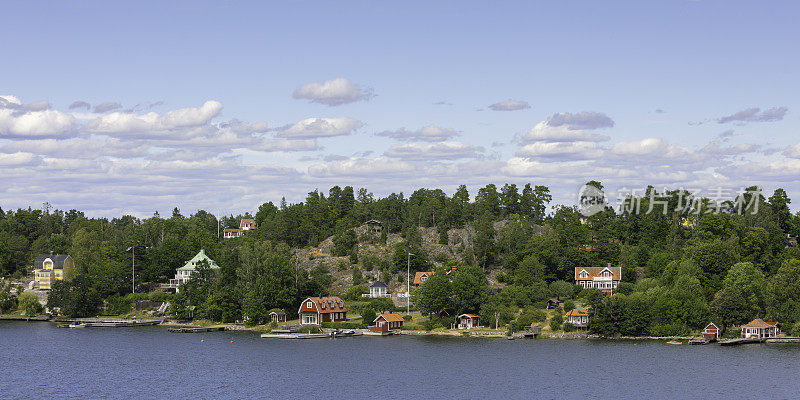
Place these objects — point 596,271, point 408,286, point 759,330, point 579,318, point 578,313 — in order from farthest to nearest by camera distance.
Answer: point 596,271 < point 408,286 < point 579,318 < point 578,313 < point 759,330

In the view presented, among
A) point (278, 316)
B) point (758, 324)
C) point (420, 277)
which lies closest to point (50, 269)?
point (278, 316)

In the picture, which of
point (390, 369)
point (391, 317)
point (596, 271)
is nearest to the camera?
point (390, 369)

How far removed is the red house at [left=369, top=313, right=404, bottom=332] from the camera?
10669cm

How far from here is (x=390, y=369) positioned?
77.2 meters

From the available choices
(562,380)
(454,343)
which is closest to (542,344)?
(454,343)

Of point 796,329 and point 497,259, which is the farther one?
point 497,259

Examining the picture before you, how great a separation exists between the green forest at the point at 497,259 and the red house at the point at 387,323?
514 cm

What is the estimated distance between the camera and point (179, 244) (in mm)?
151500

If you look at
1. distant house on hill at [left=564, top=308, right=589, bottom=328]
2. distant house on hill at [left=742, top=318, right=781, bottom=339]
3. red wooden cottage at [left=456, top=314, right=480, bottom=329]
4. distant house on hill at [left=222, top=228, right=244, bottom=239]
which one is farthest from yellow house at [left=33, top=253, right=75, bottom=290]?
distant house on hill at [left=742, top=318, right=781, bottom=339]

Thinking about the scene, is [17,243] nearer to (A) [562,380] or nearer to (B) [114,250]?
(B) [114,250]

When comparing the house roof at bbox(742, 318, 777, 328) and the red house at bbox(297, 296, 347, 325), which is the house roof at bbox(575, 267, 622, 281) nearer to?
the house roof at bbox(742, 318, 777, 328)

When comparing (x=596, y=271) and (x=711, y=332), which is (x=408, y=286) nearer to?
(x=596, y=271)

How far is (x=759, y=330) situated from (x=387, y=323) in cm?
4845

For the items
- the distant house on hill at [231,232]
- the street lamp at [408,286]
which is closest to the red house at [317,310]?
the street lamp at [408,286]
